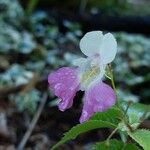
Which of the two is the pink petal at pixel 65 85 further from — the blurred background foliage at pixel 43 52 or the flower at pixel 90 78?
the blurred background foliage at pixel 43 52

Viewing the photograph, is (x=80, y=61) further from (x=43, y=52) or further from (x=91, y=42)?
(x=43, y=52)

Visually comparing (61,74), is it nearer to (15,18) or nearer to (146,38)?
(15,18)

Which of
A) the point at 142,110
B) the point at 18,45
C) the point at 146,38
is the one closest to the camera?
the point at 142,110

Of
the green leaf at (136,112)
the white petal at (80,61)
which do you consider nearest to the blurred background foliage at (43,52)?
the green leaf at (136,112)

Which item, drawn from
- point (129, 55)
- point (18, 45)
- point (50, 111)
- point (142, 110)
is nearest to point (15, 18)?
point (18, 45)

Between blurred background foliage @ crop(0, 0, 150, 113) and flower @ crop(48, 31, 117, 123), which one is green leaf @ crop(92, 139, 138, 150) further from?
blurred background foliage @ crop(0, 0, 150, 113)
